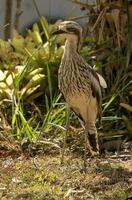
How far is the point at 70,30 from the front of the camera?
539 cm

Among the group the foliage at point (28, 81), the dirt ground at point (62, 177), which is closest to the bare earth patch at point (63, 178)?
the dirt ground at point (62, 177)

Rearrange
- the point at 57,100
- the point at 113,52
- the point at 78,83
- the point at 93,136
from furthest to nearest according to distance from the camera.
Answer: the point at 113,52, the point at 57,100, the point at 93,136, the point at 78,83

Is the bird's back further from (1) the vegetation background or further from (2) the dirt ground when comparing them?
(2) the dirt ground

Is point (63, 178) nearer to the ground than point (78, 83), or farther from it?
nearer to the ground

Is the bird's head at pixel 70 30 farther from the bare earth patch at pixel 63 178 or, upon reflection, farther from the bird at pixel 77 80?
the bare earth patch at pixel 63 178

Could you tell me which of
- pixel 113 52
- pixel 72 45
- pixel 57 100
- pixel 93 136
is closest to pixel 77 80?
pixel 72 45

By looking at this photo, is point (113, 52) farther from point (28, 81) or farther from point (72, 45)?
point (72, 45)

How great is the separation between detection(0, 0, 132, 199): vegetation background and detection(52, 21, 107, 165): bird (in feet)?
1.04

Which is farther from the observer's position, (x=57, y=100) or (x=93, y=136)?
(x=57, y=100)

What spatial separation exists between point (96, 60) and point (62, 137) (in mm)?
1107

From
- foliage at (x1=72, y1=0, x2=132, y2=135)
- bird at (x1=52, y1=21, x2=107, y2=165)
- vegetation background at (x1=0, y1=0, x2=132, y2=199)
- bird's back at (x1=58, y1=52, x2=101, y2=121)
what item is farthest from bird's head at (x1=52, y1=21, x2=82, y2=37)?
foliage at (x1=72, y1=0, x2=132, y2=135)

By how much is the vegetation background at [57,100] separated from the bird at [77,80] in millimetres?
317

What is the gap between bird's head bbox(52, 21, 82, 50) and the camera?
17.5 feet

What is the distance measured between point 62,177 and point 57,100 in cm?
120
